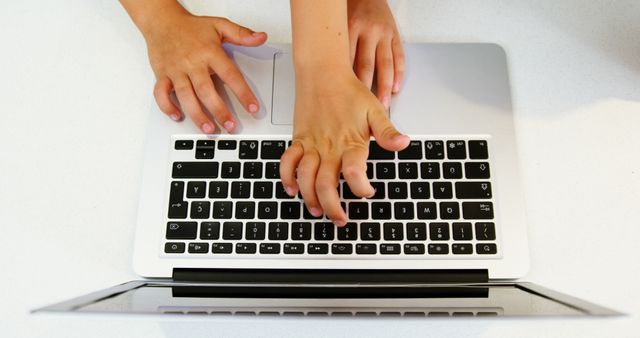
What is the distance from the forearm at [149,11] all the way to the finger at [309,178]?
26 cm

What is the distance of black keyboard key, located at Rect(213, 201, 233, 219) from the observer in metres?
0.49

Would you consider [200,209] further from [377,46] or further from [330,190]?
[377,46]

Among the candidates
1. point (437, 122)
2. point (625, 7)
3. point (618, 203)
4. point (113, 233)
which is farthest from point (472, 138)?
point (113, 233)

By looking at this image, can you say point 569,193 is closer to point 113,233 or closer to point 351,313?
point 351,313

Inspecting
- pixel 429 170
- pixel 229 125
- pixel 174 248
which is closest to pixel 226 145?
pixel 229 125

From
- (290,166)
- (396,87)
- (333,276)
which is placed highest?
(396,87)

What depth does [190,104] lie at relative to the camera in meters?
0.53

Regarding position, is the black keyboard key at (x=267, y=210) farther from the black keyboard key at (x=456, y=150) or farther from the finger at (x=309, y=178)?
the black keyboard key at (x=456, y=150)

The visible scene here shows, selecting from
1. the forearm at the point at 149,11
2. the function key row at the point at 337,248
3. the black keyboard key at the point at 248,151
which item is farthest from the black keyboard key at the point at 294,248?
the forearm at the point at 149,11

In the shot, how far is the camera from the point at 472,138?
20.2 inches

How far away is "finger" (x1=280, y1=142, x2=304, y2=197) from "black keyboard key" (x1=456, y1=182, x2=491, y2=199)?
0.17m

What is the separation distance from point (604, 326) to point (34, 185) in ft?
2.07

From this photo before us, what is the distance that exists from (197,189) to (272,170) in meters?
0.08

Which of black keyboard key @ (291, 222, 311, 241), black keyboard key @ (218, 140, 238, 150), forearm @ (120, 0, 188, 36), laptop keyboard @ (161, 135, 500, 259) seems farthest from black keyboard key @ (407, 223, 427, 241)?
forearm @ (120, 0, 188, 36)
